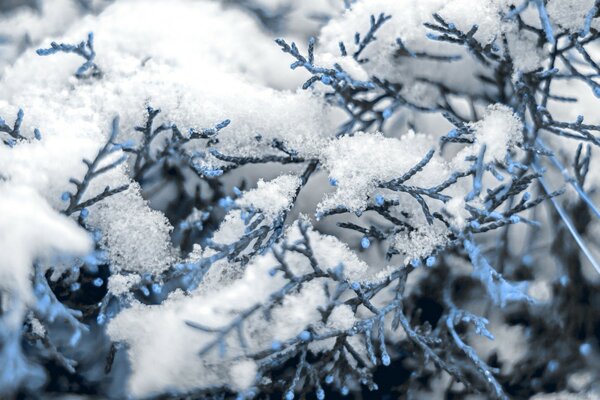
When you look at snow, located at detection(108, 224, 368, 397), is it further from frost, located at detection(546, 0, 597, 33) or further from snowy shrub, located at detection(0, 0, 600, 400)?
frost, located at detection(546, 0, 597, 33)

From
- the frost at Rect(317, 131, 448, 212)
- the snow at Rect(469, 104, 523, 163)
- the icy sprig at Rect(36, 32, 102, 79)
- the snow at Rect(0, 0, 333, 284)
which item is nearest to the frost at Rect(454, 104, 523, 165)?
the snow at Rect(469, 104, 523, 163)

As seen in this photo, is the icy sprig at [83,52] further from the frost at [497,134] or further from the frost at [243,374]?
the frost at [497,134]

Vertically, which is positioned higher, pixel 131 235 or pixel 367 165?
pixel 367 165

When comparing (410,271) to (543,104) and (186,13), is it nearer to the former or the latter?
(543,104)

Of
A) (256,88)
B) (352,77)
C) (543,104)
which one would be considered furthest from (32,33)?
(543,104)

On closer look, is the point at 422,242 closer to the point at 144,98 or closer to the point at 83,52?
the point at 144,98

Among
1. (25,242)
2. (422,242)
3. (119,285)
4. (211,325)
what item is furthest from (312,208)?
(25,242)

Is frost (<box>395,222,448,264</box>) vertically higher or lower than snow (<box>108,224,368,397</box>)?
higher

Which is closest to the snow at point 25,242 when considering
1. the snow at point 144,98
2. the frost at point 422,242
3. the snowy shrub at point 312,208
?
the snowy shrub at point 312,208
